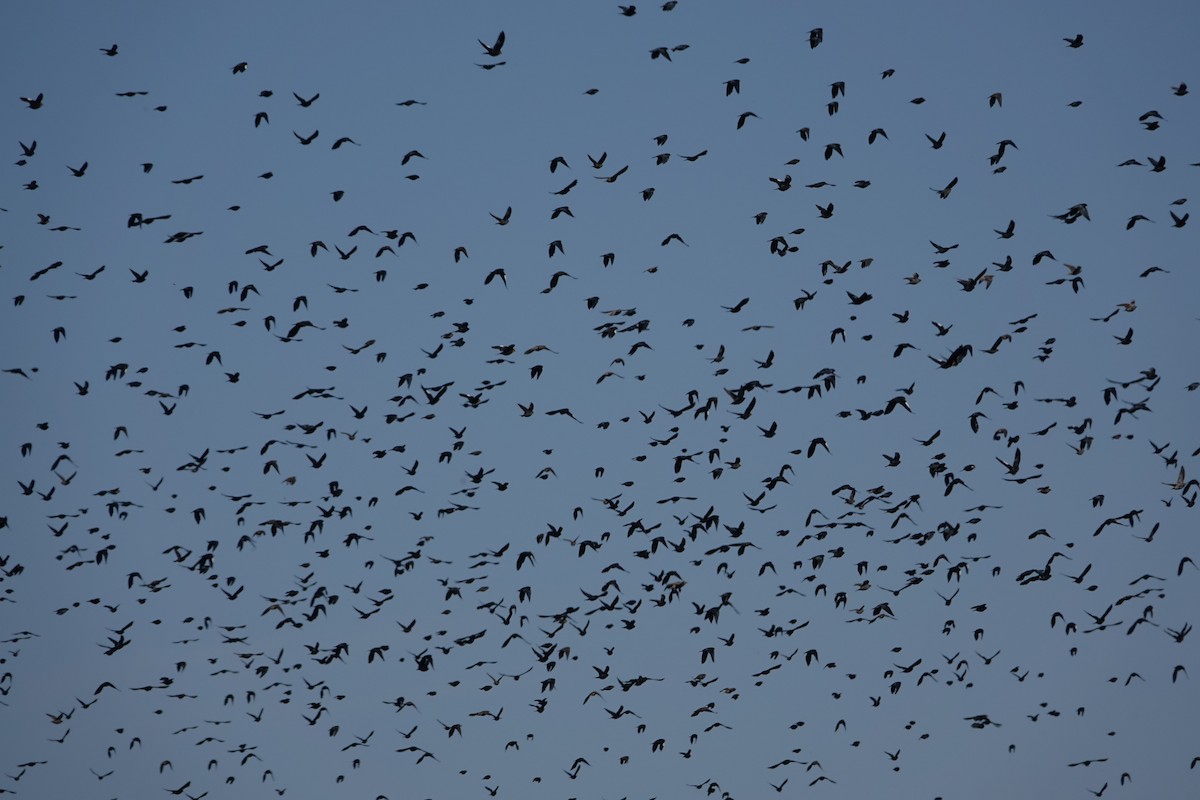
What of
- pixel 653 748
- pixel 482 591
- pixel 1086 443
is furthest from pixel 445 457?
pixel 1086 443

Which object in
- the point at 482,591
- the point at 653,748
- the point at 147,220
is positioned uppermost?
the point at 147,220

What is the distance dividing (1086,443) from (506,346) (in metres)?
18.5

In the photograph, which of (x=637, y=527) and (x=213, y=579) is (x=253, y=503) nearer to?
(x=213, y=579)

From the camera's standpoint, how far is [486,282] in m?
58.8

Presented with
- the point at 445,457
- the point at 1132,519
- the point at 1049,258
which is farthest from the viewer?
the point at 445,457

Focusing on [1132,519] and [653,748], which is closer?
[1132,519]

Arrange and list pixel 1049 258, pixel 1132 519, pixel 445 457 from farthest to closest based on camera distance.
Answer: pixel 445 457 → pixel 1132 519 → pixel 1049 258

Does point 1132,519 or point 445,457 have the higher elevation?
point 445,457

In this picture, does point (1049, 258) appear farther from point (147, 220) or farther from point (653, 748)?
point (147, 220)

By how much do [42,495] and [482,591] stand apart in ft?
50.9

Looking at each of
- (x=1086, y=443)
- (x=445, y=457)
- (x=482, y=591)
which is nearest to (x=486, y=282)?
(x=445, y=457)

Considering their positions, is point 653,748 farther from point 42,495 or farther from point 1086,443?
point 42,495

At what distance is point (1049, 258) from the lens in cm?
5738

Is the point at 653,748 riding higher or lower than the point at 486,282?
lower
